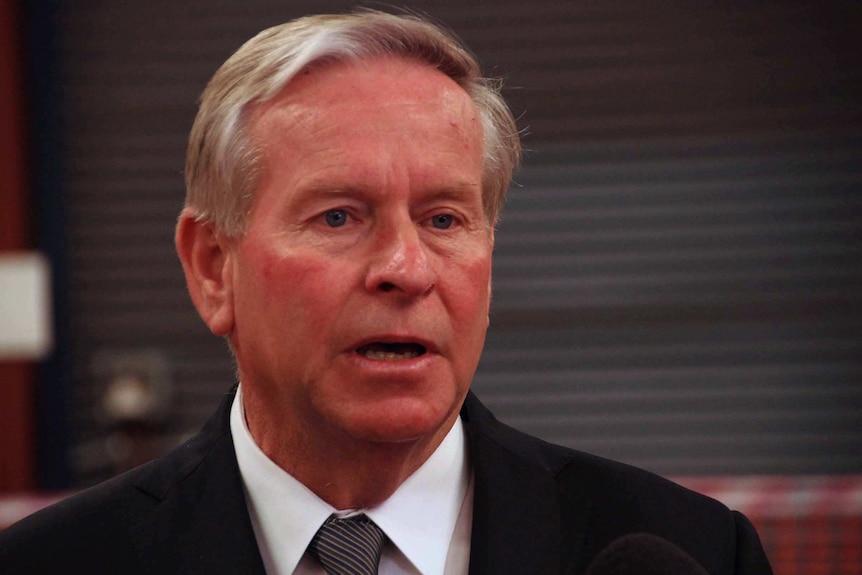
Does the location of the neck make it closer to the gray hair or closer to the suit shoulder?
the suit shoulder

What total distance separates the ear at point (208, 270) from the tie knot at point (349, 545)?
0.38 m

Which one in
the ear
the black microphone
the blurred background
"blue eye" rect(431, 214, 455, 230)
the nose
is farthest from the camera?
the blurred background

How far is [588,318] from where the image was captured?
21.4ft

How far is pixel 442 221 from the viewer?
1995 mm

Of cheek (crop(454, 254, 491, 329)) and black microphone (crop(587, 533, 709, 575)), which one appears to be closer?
black microphone (crop(587, 533, 709, 575))

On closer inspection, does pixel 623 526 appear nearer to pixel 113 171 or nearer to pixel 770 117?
pixel 770 117

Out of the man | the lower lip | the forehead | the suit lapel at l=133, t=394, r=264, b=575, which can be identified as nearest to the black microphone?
the man

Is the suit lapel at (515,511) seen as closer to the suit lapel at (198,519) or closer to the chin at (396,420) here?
the chin at (396,420)

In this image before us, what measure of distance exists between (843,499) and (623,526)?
307cm

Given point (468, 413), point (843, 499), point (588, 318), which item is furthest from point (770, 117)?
point (468, 413)

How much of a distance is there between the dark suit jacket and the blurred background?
4320 millimetres

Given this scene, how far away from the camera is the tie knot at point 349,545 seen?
75.5 inches

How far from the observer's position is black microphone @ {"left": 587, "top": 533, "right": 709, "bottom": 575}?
1.53m

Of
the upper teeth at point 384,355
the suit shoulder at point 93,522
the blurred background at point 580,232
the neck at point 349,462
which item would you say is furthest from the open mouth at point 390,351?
the blurred background at point 580,232
